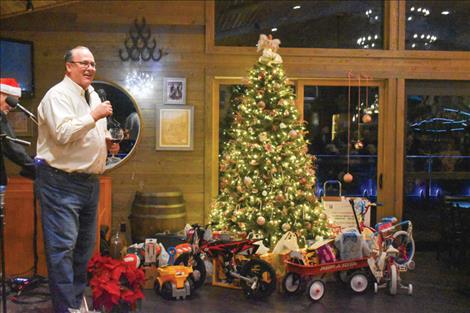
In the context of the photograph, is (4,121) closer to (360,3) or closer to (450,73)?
(360,3)

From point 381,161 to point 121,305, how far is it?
153 inches

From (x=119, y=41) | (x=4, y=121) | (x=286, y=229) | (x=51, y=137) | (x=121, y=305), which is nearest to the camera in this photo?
(x=51, y=137)

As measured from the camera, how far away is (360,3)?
6051 mm

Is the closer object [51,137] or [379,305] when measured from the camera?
[51,137]

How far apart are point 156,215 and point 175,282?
4.01ft

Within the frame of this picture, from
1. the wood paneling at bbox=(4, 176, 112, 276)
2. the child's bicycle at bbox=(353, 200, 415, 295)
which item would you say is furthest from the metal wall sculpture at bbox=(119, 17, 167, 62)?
the child's bicycle at bbox=(353, 200, 415, 295)

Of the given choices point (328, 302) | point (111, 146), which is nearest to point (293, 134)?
point (328, 302)

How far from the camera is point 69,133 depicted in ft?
9.15

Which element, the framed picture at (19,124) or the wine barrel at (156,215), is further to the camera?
the framed picture at (19,124)

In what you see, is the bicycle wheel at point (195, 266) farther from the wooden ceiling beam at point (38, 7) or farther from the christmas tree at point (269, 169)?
the wooden ceiling beam at point (38, 7)

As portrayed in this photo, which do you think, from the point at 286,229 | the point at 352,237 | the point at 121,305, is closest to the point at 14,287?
the point at 121,305

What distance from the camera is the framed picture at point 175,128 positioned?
5812 millimetres

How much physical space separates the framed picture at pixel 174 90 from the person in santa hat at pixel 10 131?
7.79 ft

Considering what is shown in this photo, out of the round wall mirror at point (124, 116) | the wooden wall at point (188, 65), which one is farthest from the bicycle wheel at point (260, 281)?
the round wall mirror at point (124, 116)
